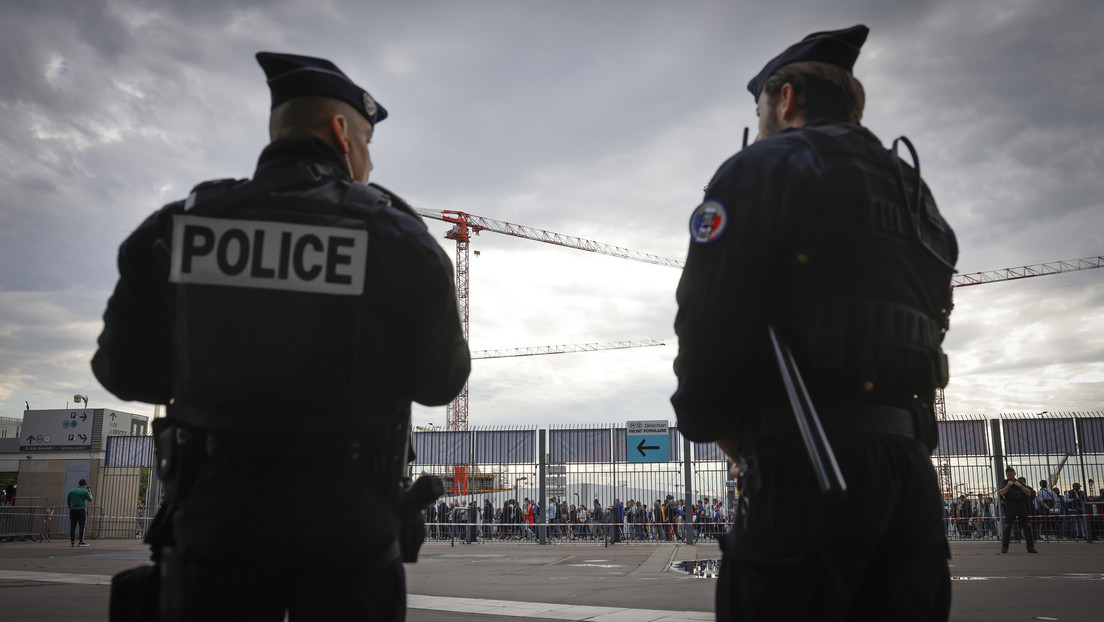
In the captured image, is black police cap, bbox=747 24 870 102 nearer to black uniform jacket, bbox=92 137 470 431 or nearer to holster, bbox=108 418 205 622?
black uniform jacket, bbox=92 137 470 431

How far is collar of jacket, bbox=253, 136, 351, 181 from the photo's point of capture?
2289 millimetres

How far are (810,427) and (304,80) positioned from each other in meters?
1.83

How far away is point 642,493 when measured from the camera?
25.4 meters

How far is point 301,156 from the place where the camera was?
2324 mm

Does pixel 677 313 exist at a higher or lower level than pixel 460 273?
lower

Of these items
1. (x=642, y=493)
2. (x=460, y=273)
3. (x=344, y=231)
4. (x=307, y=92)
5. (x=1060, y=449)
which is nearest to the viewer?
(x=344, y=231)

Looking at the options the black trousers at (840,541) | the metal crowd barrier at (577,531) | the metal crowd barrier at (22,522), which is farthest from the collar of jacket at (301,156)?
the metal crowd barrier at (22,522)

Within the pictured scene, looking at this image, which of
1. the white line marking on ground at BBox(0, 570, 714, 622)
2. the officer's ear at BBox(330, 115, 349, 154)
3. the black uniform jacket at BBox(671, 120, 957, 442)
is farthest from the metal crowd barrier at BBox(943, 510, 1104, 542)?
the officer's ear at BBox(330, 115, 349, 154)

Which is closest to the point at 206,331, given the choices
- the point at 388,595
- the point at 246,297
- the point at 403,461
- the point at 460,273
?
the point at 246,297

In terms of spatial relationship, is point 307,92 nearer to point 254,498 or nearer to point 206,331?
point 206,331

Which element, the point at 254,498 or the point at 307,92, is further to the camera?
the point at 307,92

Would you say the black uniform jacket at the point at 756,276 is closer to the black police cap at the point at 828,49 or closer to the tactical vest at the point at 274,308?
the black police cap at the point at 828,49

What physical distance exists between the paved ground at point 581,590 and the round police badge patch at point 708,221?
493cm

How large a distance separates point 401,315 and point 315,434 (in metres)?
0.38
